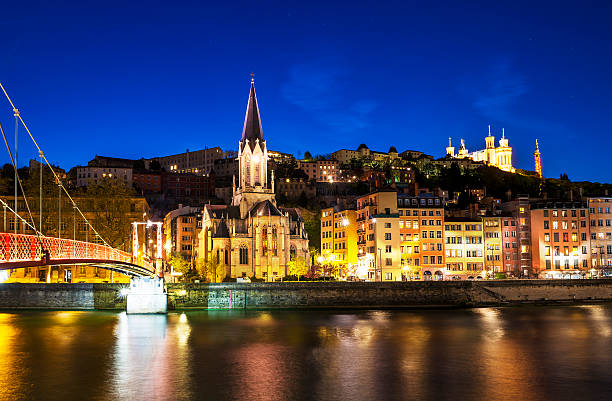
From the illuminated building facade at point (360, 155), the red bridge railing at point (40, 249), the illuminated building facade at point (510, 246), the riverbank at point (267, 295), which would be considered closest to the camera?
the red bridge railing at point (40, 249)

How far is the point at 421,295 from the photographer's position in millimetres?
55375

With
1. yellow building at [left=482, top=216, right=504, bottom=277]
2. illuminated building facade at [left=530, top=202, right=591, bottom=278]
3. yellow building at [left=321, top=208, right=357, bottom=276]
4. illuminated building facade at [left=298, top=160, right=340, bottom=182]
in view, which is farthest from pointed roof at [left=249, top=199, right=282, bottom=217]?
illuminated building facade at [left=298, top=160, right=340, bottom=182]

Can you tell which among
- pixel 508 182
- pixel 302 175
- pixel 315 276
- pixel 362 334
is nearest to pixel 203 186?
pixel 302 175

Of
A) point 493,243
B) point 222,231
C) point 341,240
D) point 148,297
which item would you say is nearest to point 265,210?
point 222,231

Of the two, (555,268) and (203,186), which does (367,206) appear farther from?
(203,186)

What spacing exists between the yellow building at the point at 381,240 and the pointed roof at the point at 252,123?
17.7 meters

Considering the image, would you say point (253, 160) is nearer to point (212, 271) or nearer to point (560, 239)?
point (212, 271)

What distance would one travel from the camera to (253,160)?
7938 cm

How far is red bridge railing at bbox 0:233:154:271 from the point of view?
71.5 ft

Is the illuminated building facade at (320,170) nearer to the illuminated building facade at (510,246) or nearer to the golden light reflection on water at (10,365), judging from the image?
the illuminated building facade at (510,246)

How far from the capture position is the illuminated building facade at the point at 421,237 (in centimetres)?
6931

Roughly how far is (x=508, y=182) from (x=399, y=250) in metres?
91.7

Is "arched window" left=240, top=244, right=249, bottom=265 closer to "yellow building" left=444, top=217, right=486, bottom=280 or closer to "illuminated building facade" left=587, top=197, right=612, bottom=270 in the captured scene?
"yellow building" left=444, top=217, right=486, bottom=280

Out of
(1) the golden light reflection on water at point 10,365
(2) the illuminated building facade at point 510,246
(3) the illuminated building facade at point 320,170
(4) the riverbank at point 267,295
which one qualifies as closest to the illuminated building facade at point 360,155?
(3) the illuminated building facade at point 320,170
